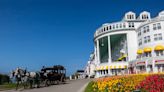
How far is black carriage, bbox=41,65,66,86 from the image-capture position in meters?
35.7

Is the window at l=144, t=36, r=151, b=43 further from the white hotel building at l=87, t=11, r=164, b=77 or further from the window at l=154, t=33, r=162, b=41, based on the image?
the window at l=154, t=33, r=162, b=41

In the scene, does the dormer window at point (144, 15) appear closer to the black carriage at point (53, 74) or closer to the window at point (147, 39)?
the window at point (147, 39)

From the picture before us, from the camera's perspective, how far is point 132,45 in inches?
3415

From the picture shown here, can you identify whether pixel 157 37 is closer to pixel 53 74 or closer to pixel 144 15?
pixel 144 15

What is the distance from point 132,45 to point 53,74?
53110 mm

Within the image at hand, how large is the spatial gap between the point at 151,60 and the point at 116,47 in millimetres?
32460

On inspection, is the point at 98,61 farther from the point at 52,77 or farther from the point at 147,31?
the point at 52,77

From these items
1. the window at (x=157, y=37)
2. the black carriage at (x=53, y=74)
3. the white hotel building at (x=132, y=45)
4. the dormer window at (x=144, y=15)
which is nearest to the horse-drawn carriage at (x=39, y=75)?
the black carriage at (x=53, y=74)

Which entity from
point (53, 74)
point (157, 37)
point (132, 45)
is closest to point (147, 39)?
point (157, 37)

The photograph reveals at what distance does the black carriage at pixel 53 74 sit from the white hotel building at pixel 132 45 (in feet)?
102

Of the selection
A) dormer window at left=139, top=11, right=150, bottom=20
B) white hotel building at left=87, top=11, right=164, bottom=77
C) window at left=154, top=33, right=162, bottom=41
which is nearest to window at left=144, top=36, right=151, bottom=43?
white hotel building at left=87, top=11, right=164, bottom=77

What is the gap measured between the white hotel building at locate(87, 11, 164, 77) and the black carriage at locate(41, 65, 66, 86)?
3112 cm

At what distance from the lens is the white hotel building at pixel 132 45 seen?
72000 millimetres

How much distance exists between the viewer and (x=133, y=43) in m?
86.9
